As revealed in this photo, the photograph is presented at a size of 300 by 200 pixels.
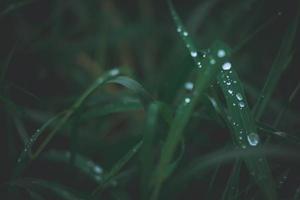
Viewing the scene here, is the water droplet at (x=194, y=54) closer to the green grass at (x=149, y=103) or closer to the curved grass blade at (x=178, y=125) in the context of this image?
the green grass at (x=149, y=103)

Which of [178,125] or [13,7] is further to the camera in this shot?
[13,7]

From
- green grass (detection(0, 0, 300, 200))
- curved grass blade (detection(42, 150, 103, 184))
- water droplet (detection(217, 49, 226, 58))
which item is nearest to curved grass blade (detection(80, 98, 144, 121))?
green grass (detection(0, 0, 300, 200))

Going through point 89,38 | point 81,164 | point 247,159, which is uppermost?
point 89,38

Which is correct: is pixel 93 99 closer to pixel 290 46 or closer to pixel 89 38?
pixel 89 38

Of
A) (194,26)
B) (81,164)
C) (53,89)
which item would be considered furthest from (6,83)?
(194,26)

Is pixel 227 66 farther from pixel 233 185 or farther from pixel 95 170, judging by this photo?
pixel 95 170

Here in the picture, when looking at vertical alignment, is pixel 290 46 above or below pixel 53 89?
above

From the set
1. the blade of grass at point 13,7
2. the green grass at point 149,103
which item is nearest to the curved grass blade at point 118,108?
the green grass at point 149,103

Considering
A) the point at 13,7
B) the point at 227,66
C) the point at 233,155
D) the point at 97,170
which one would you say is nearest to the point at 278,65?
the point at 227,66

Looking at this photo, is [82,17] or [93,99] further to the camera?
[82,17]
